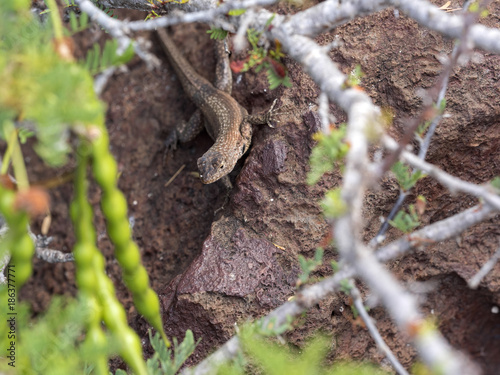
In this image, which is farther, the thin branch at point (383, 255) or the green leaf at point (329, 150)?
the thin branch at point (383, 255)

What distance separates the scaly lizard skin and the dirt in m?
0.19

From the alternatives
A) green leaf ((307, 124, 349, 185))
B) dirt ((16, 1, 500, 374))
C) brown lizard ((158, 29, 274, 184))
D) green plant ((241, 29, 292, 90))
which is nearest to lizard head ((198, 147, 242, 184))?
brown lizard ((158, 29, 274, 184))

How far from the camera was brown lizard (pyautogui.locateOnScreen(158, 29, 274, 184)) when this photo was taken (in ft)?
Result: 14.6

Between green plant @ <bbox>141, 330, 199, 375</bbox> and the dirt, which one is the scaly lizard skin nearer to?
the dirt

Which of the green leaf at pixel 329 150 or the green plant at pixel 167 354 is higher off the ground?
the green leaf at pixel 329 150

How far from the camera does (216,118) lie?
16.0 feet

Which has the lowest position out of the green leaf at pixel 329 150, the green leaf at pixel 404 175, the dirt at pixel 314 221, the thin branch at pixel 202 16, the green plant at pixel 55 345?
the dirt at pixel 314 221

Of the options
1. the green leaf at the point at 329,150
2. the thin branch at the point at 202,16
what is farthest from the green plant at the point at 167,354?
the thin branch at the point at 202,16

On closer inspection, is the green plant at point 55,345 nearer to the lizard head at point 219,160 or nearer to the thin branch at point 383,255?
the thin branch at point 383,255

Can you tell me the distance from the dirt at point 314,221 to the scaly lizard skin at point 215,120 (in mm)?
193

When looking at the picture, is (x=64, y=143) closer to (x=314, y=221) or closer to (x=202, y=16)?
(x=202, y=16)

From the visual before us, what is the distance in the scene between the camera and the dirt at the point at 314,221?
385 cm

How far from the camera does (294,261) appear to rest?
3865 mm

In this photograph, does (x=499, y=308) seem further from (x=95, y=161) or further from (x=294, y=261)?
(x=95, y=161)
